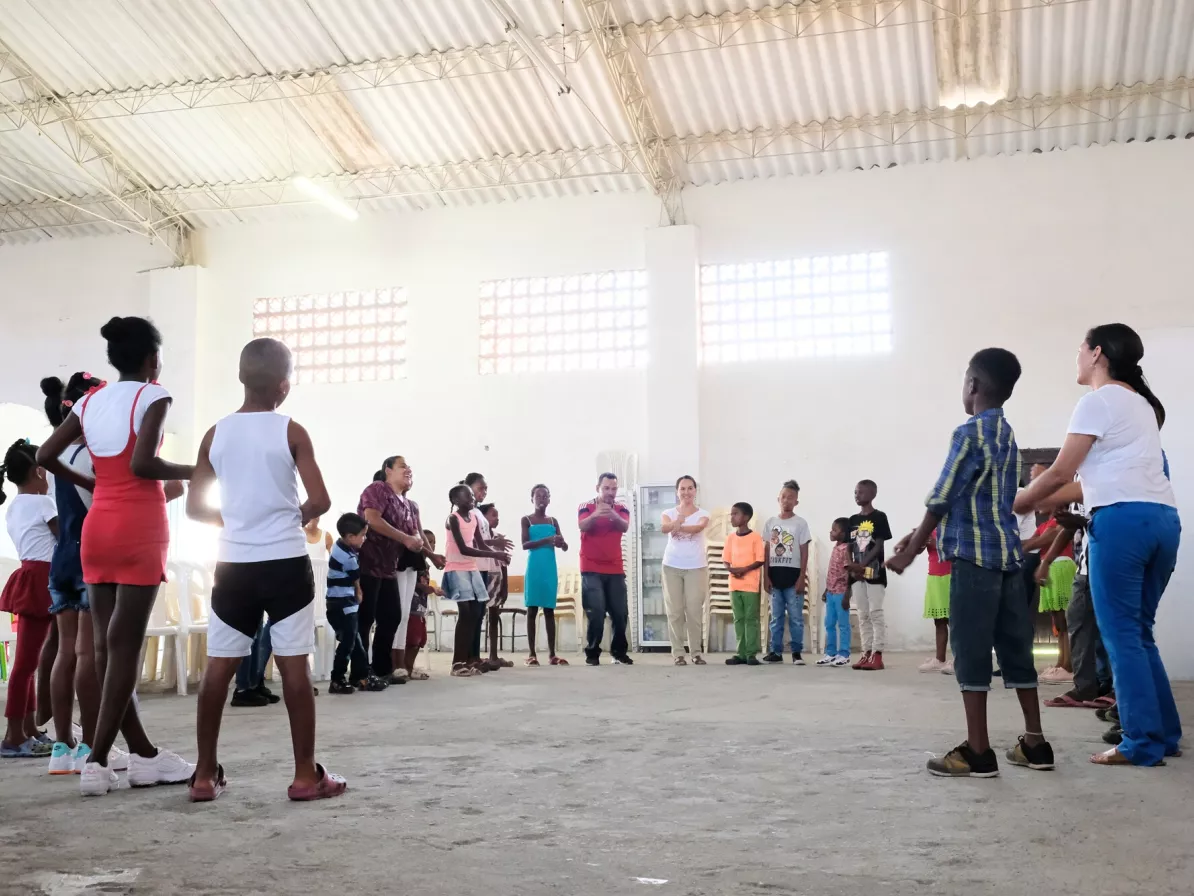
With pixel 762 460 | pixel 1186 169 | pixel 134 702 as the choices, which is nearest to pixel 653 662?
pixel 762 460

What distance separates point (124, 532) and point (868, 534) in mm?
6250

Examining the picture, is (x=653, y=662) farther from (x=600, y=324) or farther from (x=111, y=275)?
(x=111, y=275)

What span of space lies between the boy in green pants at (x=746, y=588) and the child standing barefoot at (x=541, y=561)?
1417 mm

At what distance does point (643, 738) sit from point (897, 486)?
7.11m

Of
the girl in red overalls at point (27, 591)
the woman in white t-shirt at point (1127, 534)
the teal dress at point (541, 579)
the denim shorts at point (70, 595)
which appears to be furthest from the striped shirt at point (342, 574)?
the woman in white t-shirt at point (1127, 534)

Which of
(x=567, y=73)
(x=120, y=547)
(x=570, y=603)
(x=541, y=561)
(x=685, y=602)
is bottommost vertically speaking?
(x=570, y=603)

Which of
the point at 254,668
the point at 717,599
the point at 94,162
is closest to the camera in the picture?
the point at 254,668

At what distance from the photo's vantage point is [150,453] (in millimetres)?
→ 3256

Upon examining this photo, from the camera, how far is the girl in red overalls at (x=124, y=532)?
323cm

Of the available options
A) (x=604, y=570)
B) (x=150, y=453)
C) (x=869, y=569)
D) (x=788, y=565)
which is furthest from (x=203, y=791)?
(x=788, y=565)

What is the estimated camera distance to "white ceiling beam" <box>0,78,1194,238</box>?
34.2ft

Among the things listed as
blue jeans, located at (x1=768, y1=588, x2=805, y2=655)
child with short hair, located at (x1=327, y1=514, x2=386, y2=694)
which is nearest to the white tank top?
child with short hair, located at (x1=327, y1=514, x2=386, y2=694)

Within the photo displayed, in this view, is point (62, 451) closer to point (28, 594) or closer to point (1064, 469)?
point (28, 594)

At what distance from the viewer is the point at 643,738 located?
14.6 feet
